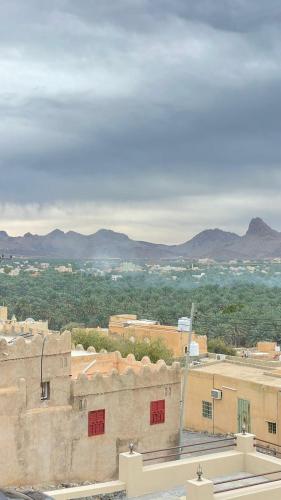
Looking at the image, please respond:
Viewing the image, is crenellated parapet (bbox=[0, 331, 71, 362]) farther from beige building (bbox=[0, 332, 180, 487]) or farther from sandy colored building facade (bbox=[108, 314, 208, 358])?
sandy colored building facade (bbox=[108, 314, 208, 358])

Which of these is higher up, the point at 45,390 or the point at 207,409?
the point at 45,390

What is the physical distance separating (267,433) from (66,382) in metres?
11.3

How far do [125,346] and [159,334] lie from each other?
931 cm

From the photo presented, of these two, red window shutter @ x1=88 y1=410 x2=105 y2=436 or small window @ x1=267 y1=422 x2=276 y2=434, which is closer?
red window shutter @ x1=88 y1=410 x2=105 y2=436

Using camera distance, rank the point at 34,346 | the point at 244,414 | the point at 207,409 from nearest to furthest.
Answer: the point at 34,346 < the point at 244,414 < the point at 207,409

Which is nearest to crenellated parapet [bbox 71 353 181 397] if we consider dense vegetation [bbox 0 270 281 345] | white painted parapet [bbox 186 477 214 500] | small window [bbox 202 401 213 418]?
small window [bbox 202 401 213 418]

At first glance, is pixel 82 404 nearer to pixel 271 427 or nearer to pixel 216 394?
pixel 271 427

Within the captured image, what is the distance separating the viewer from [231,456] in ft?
54.7

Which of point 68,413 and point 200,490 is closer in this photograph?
point 200,490

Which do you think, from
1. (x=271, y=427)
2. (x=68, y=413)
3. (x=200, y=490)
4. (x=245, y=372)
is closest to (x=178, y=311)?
(x=245, y=372)

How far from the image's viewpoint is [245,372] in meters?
36.6

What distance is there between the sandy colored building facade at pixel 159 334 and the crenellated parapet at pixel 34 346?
26673 millimetres

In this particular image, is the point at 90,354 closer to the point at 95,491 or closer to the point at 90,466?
the point at 90,466

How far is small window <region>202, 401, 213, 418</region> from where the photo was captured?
35219 millimetres
